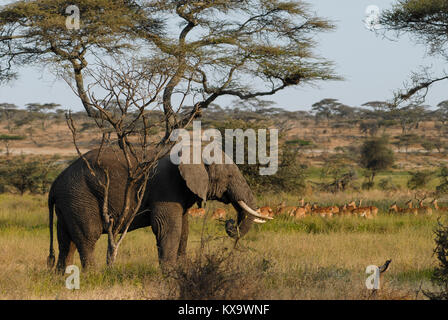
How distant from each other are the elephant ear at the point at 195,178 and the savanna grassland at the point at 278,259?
0.62 metres

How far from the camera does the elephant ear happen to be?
291 inches

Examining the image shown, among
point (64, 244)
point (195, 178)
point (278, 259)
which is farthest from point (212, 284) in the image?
point (278, 259)

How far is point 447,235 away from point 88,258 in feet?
13.6

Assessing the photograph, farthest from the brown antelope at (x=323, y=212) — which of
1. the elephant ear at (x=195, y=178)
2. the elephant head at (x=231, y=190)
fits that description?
the elephant ear at (x=195, y=178)

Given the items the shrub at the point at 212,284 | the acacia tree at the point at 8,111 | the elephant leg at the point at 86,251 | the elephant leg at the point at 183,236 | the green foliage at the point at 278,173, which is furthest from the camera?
the acacia tree at the point at 8,111

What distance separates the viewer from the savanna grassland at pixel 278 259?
582 centimetres

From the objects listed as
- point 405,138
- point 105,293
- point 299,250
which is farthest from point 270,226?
point 405,138

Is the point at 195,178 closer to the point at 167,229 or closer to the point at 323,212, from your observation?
the point at 167,229

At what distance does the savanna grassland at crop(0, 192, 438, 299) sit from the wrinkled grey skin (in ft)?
1.25

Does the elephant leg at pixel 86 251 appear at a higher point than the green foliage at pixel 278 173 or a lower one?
lower

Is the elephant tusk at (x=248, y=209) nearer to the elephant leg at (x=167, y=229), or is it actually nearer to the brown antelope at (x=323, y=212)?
the elephant leg at (x=167, y=229)

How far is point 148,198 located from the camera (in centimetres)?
762

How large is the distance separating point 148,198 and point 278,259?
2.17 m
